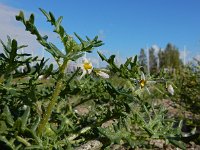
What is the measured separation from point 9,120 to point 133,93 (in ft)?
1.48

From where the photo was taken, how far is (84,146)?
4.72 ft

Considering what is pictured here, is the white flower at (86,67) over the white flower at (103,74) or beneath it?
over

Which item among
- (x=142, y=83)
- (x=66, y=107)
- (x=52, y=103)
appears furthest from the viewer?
(x=66, y=107)

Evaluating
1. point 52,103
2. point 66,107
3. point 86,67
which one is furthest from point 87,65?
point 66,107

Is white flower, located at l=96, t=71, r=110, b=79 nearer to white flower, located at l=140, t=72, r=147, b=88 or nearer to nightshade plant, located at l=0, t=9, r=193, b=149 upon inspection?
nightshade plant, located at l=0, t=9, r=193, b=149

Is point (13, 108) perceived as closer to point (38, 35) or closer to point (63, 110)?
point (63, 110)

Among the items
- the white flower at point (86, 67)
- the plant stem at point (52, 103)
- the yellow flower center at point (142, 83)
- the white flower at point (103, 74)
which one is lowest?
the plant stem at point (52, 103)

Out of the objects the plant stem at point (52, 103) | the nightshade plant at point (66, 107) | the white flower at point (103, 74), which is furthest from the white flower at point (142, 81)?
the plant stem at point (52, 103)

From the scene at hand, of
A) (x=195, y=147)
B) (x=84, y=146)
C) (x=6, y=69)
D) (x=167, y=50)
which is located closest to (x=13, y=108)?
(x=6, y=69)

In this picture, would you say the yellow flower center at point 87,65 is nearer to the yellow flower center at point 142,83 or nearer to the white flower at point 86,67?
the white flower at point 86,67

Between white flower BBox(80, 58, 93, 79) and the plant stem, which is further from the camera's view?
white flower BBox(80, 58, 93, 79)

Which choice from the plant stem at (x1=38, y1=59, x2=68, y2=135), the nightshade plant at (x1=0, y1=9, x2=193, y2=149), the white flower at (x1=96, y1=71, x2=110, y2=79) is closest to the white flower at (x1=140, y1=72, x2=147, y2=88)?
the nightshade plant at (x1=0, y1=9, x2=193, y2=149)

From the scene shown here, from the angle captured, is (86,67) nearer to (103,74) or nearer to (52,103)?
(103,74)

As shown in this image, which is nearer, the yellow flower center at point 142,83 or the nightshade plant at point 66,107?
the nightshade plant at point 66,107
